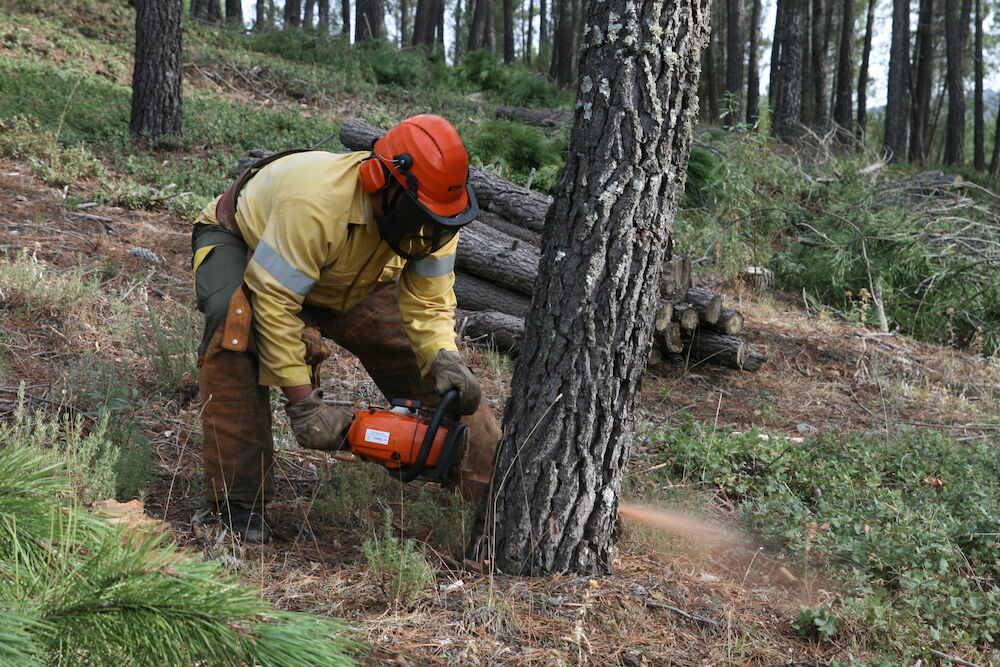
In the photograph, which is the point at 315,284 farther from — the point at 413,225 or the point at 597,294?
the point at 597,294

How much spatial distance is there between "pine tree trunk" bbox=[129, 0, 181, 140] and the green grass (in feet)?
24.6

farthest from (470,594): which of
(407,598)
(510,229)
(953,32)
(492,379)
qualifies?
(953,32)

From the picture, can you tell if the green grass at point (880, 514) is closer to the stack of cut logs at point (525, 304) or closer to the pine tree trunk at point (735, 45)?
the stack of cut logs at point (525, 304)

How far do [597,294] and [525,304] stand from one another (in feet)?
11.8

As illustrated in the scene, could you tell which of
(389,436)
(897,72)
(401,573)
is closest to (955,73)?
(897,72)

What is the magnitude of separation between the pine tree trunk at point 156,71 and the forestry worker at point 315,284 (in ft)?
20.8

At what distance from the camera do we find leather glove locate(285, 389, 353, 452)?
3.26 metres

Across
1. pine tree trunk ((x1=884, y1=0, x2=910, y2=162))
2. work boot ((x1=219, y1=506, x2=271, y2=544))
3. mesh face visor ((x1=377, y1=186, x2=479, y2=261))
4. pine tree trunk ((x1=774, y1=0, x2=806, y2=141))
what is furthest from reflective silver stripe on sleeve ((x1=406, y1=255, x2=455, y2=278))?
pine tree trunk ((x1=884, y1=0, x2=910, y2=162))

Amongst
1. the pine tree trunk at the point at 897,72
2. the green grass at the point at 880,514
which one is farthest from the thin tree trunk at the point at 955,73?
the green grass at the point at 880,514

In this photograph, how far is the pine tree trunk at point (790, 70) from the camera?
50.2 feet

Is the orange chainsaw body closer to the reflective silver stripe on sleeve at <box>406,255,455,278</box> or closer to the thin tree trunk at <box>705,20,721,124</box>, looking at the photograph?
the reflective silver stripe on sleeve at <box>406,255,455,278</box>

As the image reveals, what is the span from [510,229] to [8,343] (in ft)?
12.8

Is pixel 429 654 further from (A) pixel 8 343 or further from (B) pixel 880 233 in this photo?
(B) pixel 880 233

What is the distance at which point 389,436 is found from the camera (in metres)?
3.27
